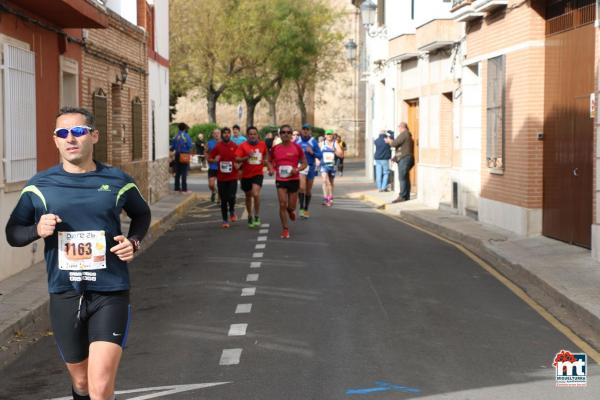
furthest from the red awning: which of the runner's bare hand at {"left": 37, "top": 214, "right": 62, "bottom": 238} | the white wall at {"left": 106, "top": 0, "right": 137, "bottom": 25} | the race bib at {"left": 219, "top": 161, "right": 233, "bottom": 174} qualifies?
the white wall at {"left": 106, "top": 0, "right": 137, "bottom": 25}

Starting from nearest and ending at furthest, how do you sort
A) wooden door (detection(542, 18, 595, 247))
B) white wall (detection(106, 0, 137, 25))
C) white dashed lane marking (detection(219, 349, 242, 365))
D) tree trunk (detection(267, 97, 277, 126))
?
white dashed lane marking (detection(219, 349, 242, 365)) < wooden door (detection(542, 18, 595, 247)) < white wall (detection(106, 0, 137, 25)) < tree trunk (detection(267, 97, 277, 126))

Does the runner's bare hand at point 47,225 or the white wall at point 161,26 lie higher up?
the white wall at point 161,26

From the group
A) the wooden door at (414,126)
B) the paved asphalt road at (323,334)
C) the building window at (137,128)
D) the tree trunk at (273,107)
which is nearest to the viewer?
the paved asphalt road at (323,334)

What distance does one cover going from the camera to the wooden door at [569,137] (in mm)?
15391

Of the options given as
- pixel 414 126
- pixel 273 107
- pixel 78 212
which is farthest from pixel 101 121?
pixel 273 107

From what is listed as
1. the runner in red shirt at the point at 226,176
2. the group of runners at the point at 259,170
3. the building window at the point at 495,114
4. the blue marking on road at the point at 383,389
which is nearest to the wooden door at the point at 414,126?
the group of runners at the point at 259,170

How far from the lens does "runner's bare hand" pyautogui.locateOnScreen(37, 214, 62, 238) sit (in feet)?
18.1

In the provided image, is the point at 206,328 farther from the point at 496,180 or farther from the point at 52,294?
the point at 496,180

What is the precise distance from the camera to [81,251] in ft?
18.7

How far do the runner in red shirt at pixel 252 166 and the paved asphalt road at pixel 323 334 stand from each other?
4.03 m

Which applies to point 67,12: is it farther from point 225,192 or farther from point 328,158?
point 328,158

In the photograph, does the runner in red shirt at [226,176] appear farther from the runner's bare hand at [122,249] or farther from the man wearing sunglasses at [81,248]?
the runner's bare hand at [122,249]

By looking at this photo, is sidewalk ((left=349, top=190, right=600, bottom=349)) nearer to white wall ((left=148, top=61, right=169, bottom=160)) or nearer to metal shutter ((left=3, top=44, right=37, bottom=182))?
metal shutter ((left=3, top=44, right=37, bottom=182))

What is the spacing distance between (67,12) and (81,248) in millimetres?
9959
